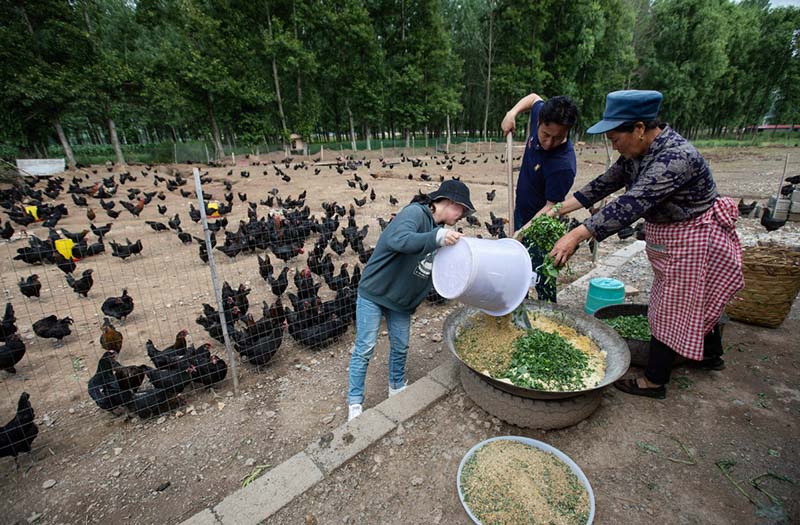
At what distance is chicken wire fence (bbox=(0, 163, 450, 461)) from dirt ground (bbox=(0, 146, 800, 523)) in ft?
0.18

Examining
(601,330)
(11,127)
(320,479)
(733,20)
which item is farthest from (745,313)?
(733,20)

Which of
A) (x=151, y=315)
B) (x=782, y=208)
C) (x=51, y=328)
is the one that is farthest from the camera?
(x=782, y=208)

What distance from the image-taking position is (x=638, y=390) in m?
2.96

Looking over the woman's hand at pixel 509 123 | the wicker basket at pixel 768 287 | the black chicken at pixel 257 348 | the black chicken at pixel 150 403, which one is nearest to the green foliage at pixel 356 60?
the black chicken at pixel 257 348

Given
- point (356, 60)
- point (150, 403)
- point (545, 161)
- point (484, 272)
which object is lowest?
point (150, 403)

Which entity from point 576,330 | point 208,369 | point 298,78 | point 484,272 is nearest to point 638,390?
point 576,330

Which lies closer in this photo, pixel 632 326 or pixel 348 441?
pixel 348 441

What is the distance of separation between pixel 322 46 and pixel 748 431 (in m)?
39.9

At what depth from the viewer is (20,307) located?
20.0 feet

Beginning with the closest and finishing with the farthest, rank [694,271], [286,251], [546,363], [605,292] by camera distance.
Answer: [694,271]
[546,363]
[605,292]
[286,251]

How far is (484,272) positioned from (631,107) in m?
1.36

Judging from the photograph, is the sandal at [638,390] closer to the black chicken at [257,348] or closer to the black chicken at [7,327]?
the black chicken at [257,348]

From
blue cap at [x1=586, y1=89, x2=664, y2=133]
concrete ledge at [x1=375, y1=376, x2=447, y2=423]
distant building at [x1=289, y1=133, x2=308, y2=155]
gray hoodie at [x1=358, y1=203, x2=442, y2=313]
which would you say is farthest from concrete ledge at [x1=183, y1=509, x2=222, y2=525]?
distant building at [x1=289, y1=133, x2=308, y2=155]

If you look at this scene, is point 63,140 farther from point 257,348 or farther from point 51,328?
point 257,348
